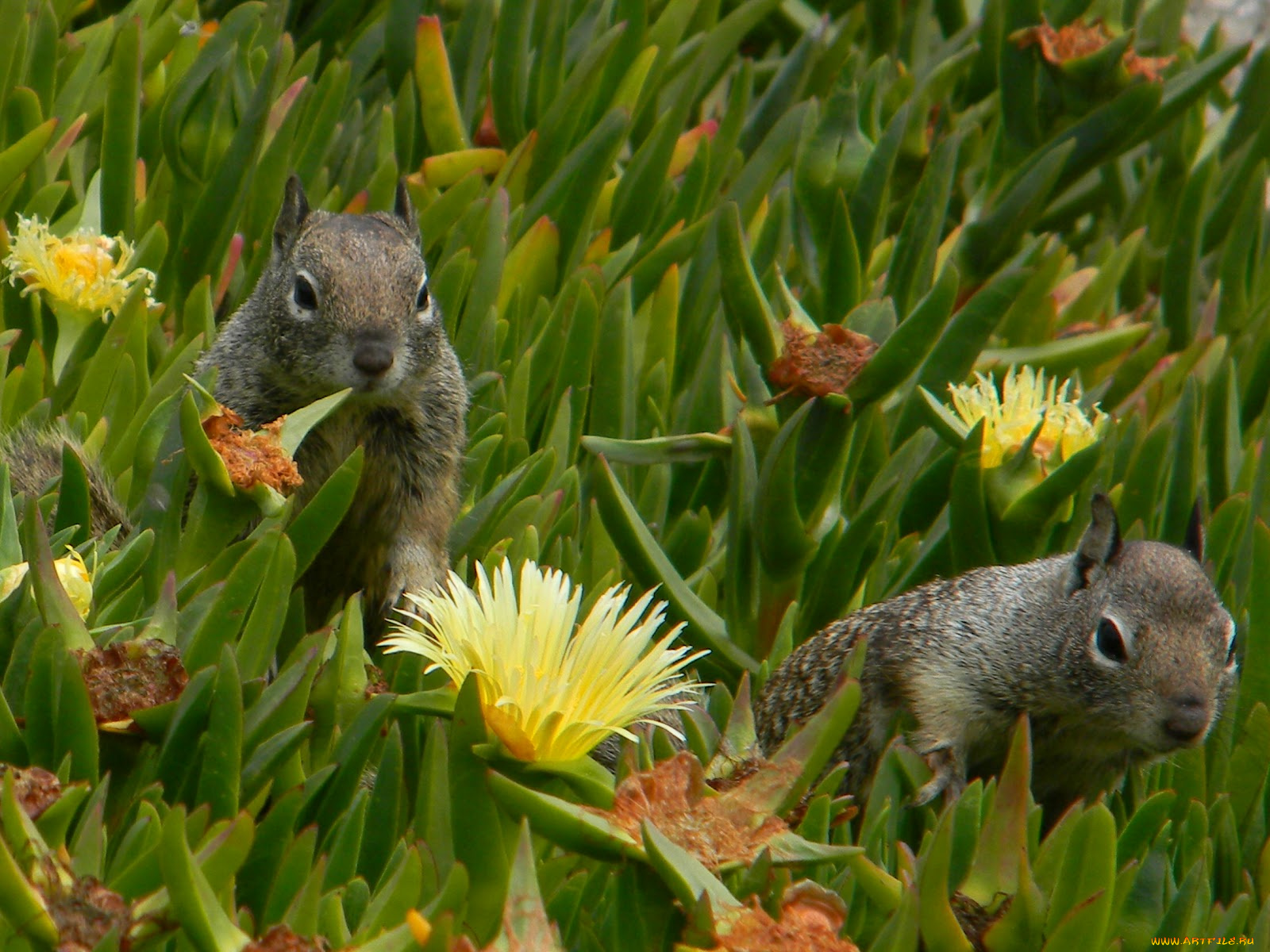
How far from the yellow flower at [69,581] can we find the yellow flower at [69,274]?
1107mm

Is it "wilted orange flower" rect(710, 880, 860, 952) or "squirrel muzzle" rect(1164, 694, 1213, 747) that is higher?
"wilted orange flower" rect(710, 880, 860, 952)

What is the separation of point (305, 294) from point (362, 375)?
24 cm

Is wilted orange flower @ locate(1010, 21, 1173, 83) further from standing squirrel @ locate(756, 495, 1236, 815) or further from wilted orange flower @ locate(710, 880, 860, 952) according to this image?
wilted orange flower @ locate(710, 880, 860, 952)

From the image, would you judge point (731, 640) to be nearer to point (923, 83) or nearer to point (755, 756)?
point (755, 756)

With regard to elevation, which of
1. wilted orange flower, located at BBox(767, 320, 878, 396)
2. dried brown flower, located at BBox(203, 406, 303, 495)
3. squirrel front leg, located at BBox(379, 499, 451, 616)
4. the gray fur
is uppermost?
wilted orange flower, located at BBox(767, 320, 878, 396)

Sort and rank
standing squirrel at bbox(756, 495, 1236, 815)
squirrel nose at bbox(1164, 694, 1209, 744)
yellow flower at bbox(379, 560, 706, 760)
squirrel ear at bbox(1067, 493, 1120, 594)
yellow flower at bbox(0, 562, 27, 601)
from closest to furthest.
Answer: yellow flower at bbox(379, 560, 706, 760), yellow flower at bbox(0, 562, 27, 601), squirrel nose at bbox(1164, 694, 1209, 744), standing squirrel at bbox(756, 495, 1236, 815), squirrel ear at bbox(1067, 493, 1120, 594)

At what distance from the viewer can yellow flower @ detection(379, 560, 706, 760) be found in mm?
1607

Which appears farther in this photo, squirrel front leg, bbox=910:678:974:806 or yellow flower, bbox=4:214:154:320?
yellow flower, bbox=4:214:154:320

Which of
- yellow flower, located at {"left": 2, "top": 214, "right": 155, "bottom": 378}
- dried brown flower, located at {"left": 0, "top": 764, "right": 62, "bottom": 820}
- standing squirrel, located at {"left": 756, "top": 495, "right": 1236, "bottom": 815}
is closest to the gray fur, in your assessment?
yellow flower, located at {"left": 2, "top": 214, "right": 155, "bottom": 378}

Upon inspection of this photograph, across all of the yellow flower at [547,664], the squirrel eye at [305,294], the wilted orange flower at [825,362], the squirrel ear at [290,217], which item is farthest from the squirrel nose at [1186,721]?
the squirrel ear at [290,217]

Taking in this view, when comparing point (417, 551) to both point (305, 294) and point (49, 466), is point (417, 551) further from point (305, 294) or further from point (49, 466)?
point (49, 466)

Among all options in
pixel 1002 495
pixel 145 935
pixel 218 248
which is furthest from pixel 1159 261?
pixel 145 935

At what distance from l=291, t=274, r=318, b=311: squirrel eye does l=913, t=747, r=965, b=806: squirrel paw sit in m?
1.50

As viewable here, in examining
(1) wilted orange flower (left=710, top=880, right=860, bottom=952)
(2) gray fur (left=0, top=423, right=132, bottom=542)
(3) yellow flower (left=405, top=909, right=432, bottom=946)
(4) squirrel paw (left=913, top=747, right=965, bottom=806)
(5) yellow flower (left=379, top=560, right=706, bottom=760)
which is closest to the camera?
(3) yellow flower (left=405, top=909, right=432, bottom=946)
